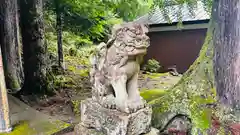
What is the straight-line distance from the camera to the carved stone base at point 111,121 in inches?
87.0

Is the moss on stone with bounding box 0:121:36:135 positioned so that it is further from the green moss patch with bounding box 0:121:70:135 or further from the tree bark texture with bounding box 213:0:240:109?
the tree bark texture with bounding box 213:0:240:109

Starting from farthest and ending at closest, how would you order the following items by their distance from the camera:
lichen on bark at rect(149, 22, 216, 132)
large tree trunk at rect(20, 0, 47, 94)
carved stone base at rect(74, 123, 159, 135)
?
large tree trunk at rect(20, 0, 47, 94), lichen on bark at rect(149, 22, 216, 132), carved stone base at rect(74, 123, 159, 135)

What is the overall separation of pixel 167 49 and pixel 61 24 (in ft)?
10.9

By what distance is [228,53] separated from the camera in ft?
8.54

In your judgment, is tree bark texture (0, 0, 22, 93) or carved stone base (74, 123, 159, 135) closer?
carved stone base (74, 123, 159, 135)

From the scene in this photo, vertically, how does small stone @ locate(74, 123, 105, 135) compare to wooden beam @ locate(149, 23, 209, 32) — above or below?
below

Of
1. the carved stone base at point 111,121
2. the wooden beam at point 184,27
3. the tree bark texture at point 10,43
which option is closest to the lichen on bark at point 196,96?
the carved stone base at point 111,121

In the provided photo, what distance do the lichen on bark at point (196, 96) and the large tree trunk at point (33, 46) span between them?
2.97 m

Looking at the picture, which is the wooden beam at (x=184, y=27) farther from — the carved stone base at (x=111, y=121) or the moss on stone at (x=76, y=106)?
the carved stone base at (x=111, y=121)

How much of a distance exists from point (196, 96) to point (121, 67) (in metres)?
1.07

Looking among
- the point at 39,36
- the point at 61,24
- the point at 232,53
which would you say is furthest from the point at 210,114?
the point at 61,24

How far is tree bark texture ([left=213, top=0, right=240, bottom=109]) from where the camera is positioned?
99.9 inches

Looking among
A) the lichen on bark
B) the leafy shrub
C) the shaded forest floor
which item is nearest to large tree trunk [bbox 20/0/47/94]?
the shaded forest floor

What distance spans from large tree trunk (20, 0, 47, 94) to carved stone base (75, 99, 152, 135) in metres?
2.83
